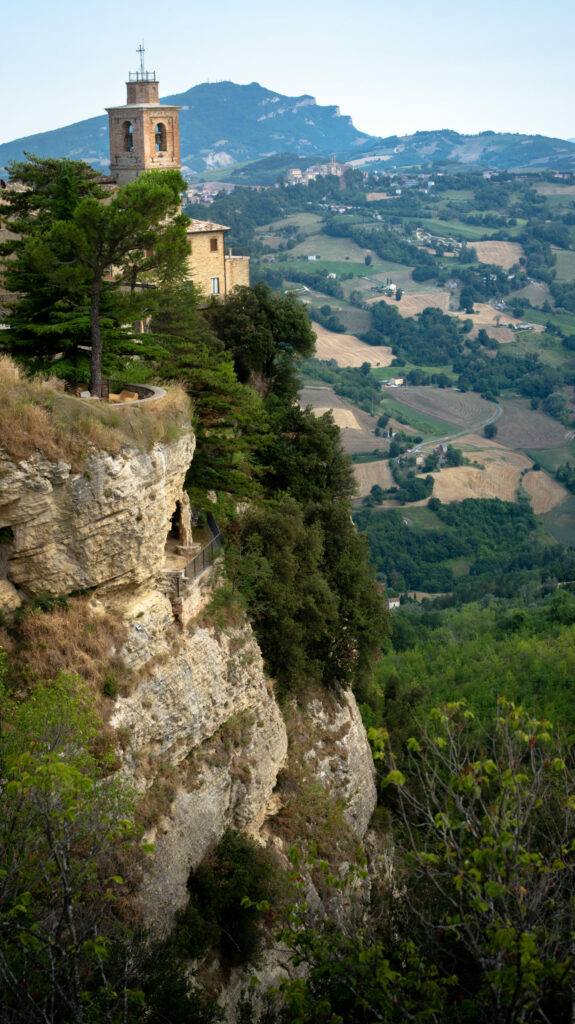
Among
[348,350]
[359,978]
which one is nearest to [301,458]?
[359,978]

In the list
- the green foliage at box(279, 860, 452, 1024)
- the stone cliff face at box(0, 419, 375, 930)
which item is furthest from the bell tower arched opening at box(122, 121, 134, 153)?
the green foliage at box(279, 860, 452, 1024)

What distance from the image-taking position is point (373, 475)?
129m

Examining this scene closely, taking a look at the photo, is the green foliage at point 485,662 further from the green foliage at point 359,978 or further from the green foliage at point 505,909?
the green foliage at point 505,909

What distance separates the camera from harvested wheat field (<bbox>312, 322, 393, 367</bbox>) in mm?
174250

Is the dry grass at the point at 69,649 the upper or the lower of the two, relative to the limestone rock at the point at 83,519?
lower

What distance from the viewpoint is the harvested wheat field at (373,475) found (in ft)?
415

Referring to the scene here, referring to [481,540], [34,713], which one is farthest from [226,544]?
[481,540]

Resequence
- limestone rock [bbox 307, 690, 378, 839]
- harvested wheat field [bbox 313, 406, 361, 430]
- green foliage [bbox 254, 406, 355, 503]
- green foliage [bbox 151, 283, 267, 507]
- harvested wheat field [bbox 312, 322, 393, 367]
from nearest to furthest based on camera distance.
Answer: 1. green foliage [bbox 151, 283, 267, 507]
2. limestone rock [bbox 307, 690, 378, 839]
3. green foliage [bbox 254, 406, 355, 503]
4. harvested wheat field [bbox 313, 406, 361, 430]
5. harvested wheat field [bbox 312, 322, 393, 367]

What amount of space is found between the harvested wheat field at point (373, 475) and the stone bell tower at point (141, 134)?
82530 mm

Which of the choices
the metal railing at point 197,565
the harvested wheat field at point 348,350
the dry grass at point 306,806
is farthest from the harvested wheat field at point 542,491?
the metal railing at point 197,565

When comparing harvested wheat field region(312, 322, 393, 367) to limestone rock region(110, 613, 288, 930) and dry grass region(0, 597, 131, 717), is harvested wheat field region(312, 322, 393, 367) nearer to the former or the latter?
limestone rock region(110, 613, 288, 930)

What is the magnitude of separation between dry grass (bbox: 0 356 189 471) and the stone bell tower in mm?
27061

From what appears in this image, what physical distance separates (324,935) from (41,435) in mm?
9942

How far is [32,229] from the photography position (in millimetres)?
21094
